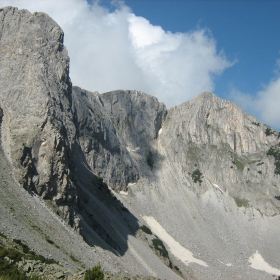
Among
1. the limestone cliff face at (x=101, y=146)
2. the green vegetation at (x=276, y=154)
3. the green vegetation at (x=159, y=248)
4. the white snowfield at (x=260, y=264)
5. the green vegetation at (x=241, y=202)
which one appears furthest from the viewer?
the green vegetation at (x=276, y=154)

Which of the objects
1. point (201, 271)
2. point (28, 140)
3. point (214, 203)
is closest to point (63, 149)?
point (28, 140)

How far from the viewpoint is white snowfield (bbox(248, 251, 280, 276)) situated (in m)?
74.6

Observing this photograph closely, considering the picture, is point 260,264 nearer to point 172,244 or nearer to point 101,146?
point 172,244

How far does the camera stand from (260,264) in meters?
76.4

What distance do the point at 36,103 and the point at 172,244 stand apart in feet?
151

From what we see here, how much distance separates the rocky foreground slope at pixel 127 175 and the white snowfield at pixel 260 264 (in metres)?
0.29

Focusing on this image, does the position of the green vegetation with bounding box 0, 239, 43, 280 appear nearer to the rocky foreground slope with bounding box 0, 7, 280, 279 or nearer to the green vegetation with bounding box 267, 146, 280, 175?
the rocky foreground slope with bounding box 0, 7, 280, 279

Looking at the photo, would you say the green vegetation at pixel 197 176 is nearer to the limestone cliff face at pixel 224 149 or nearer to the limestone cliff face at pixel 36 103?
the limestone cliff face at pixel 224 149

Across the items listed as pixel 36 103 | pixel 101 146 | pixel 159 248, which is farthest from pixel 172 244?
pixel 36 103

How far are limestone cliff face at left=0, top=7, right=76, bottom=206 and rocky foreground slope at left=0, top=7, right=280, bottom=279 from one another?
14 centimetres

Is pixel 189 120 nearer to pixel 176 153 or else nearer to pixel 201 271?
pixel 176 153

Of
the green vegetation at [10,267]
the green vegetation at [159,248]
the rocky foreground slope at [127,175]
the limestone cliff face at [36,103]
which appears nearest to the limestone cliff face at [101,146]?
the rocky foreground slope at [127,175]

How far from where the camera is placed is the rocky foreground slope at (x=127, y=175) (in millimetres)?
35500

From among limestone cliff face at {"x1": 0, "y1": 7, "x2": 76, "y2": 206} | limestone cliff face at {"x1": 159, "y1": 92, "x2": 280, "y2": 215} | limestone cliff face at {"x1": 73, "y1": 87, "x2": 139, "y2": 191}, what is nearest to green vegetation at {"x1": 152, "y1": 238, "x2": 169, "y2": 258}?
limestone cliff face at {"x1": 73, "y1": 87, "x2": 139, "y2": 191}
